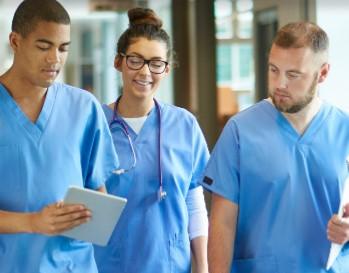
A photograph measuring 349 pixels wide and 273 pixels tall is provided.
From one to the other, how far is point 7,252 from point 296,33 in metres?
0.91

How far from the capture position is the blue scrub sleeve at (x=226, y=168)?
1.95 m

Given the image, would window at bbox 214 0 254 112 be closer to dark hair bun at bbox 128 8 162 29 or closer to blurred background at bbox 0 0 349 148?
blurred background at bbox 0 0 349 148

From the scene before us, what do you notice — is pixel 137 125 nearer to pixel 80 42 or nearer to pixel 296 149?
pixel 296 149

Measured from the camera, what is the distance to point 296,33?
1.91 metres

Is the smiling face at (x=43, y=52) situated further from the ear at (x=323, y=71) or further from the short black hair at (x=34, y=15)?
the ear at (x=323, y=71)

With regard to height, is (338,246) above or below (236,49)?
below

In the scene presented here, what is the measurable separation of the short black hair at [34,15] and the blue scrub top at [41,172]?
0.17 meters

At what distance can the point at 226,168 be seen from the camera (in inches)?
77.7

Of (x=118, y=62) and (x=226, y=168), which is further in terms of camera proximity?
(x=118, y=62)

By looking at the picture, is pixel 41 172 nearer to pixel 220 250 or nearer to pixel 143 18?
pixel 220 250

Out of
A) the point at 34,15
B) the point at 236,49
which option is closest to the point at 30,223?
the point at 34,15

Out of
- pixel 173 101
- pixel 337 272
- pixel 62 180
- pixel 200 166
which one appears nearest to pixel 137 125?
pixel 200 166

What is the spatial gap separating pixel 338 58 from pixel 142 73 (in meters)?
1.54

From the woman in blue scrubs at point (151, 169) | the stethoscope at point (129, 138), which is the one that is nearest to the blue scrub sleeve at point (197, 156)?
the woman in blue scrubs at point (151, 169)
